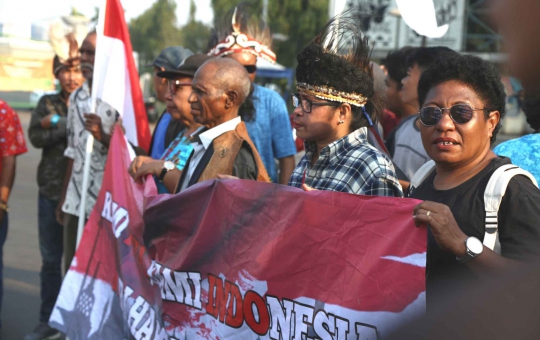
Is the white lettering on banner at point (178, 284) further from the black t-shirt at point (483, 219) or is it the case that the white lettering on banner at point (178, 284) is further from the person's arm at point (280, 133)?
the person's arm at point (280, 133)

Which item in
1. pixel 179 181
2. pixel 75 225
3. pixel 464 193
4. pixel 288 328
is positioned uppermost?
pixel 464 193

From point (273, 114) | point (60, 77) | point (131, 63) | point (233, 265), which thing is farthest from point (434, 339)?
point (60, 77)

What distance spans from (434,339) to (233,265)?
2.17 meters

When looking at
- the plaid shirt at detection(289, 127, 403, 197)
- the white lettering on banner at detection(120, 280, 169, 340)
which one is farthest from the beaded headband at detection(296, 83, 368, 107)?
the white lettering on banner at detection(120, 280, 169, 340)

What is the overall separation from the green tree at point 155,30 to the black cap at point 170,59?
50.7 meters

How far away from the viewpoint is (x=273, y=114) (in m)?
5.21

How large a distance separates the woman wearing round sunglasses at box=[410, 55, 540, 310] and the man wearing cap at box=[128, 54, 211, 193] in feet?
5.23

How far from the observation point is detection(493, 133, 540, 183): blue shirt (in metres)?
3.20

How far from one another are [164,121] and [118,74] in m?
0.47

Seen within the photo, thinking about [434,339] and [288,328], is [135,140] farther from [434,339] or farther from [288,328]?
[434,339]

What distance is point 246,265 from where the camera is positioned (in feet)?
10.1

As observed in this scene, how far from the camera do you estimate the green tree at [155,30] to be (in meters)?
56.8

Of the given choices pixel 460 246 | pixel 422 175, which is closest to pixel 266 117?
pixel 422 175

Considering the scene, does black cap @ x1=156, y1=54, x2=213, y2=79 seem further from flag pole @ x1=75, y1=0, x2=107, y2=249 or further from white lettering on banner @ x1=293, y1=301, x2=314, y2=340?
white lettering on banner @ x1=293, y1=301, x2=314, y2=340
